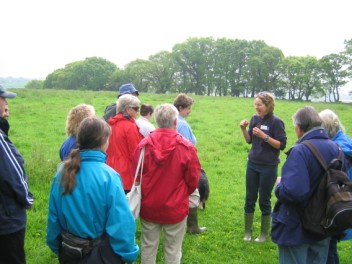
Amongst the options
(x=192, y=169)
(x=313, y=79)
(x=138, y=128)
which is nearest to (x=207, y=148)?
(x=138, y=128)

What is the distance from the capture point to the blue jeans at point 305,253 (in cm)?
362

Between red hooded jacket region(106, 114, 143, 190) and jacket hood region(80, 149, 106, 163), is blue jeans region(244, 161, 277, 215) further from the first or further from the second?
jacket hood region(80, 149, 106, 163)

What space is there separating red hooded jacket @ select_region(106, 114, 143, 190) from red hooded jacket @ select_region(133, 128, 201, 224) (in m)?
0.98

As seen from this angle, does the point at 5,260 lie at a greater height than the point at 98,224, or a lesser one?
lesser

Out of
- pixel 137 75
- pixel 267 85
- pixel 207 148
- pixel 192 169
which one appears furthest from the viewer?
pixel 137 75

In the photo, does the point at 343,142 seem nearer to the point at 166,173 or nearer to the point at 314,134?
the point at 314,134

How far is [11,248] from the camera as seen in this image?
353cm

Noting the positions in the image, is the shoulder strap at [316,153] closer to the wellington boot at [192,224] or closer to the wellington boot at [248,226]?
the wellington boot at [248,226]

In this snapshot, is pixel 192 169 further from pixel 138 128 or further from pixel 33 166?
pixel 33 166

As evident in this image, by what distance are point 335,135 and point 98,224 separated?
327 cm

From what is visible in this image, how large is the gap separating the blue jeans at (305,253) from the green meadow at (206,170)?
Answer: 1.85 metres

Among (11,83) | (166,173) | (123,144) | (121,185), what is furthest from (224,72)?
(121,185)

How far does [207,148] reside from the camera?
13.8 m

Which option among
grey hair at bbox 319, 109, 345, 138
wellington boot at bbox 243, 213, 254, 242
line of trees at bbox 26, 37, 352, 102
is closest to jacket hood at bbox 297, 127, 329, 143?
grey hair at bbox 319, 109, 345, 138
